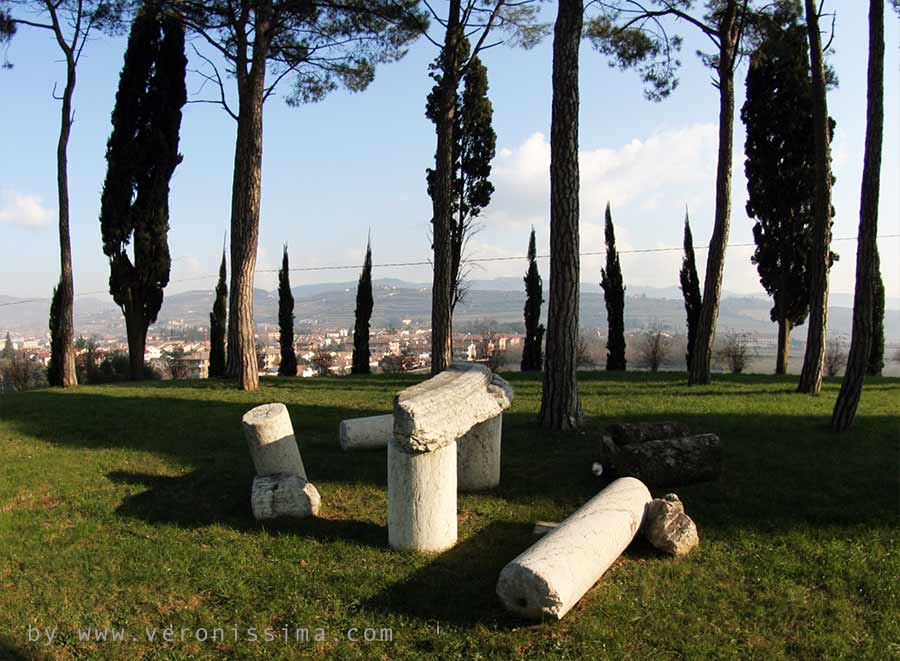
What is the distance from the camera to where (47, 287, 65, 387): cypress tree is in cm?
1394

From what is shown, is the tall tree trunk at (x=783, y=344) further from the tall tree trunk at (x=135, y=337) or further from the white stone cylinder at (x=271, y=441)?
the tall tree trunk at (x=135, y=337)

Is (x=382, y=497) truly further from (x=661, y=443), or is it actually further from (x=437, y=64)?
(x=437, y=64)

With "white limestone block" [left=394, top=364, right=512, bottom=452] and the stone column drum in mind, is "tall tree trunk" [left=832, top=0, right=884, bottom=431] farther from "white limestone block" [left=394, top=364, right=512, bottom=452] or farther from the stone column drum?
the stone column drum

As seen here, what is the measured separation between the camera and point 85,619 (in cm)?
355

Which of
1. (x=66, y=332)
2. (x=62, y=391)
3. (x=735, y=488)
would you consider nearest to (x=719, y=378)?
(x=735, y=488)

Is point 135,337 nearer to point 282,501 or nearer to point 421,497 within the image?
point 282,501

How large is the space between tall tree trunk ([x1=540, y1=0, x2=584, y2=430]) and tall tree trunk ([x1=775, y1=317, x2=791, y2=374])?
1055cm

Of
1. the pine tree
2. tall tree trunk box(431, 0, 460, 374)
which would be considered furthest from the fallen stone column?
the pine tree

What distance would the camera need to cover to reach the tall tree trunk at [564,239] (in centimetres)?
736

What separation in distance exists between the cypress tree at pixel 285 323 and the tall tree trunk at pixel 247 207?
9580mm

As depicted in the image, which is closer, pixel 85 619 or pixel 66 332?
pixel 85 619

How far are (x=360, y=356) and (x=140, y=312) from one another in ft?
23.9

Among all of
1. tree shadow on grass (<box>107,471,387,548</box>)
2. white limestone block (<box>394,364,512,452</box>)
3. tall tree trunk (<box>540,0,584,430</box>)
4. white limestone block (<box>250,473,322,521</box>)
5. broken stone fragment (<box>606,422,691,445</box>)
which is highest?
tall tree trunk (<box>540,0,584,430</box>)

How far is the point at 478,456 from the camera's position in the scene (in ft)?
18.0
